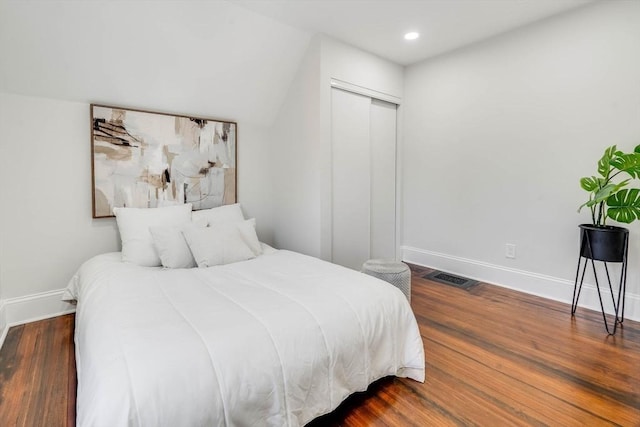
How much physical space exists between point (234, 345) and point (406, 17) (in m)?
2.73

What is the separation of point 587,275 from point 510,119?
58.3 inches

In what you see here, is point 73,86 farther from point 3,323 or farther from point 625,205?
point 625,205

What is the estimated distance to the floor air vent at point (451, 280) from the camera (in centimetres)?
318

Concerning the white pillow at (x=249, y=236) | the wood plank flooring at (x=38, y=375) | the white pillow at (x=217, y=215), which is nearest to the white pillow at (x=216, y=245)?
the white pillow at (x=249, y=236)

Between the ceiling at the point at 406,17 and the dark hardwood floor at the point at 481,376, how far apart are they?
2381mm

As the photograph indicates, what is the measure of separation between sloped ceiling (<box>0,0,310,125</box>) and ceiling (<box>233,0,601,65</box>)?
0.73 ft

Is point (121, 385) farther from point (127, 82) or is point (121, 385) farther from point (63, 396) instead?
point (127, 82)

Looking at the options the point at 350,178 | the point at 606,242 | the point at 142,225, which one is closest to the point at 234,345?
the point at 142,225

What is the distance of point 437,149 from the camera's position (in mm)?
3604

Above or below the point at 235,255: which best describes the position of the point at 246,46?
above

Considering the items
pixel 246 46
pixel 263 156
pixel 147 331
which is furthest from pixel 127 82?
pixel 147 331

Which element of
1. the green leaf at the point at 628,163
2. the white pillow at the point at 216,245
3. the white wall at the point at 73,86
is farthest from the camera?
the white pillow at the point at 216,245

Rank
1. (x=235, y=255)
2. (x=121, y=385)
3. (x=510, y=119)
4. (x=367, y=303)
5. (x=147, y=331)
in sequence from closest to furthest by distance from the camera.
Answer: (x=121, y=385)
(x=147, y=331)
(x=367, y=303)
(x=235, y=255)
(x=510, y=119)

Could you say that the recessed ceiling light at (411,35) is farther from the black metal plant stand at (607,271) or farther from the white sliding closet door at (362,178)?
the black metal plant stand at (607,271)
